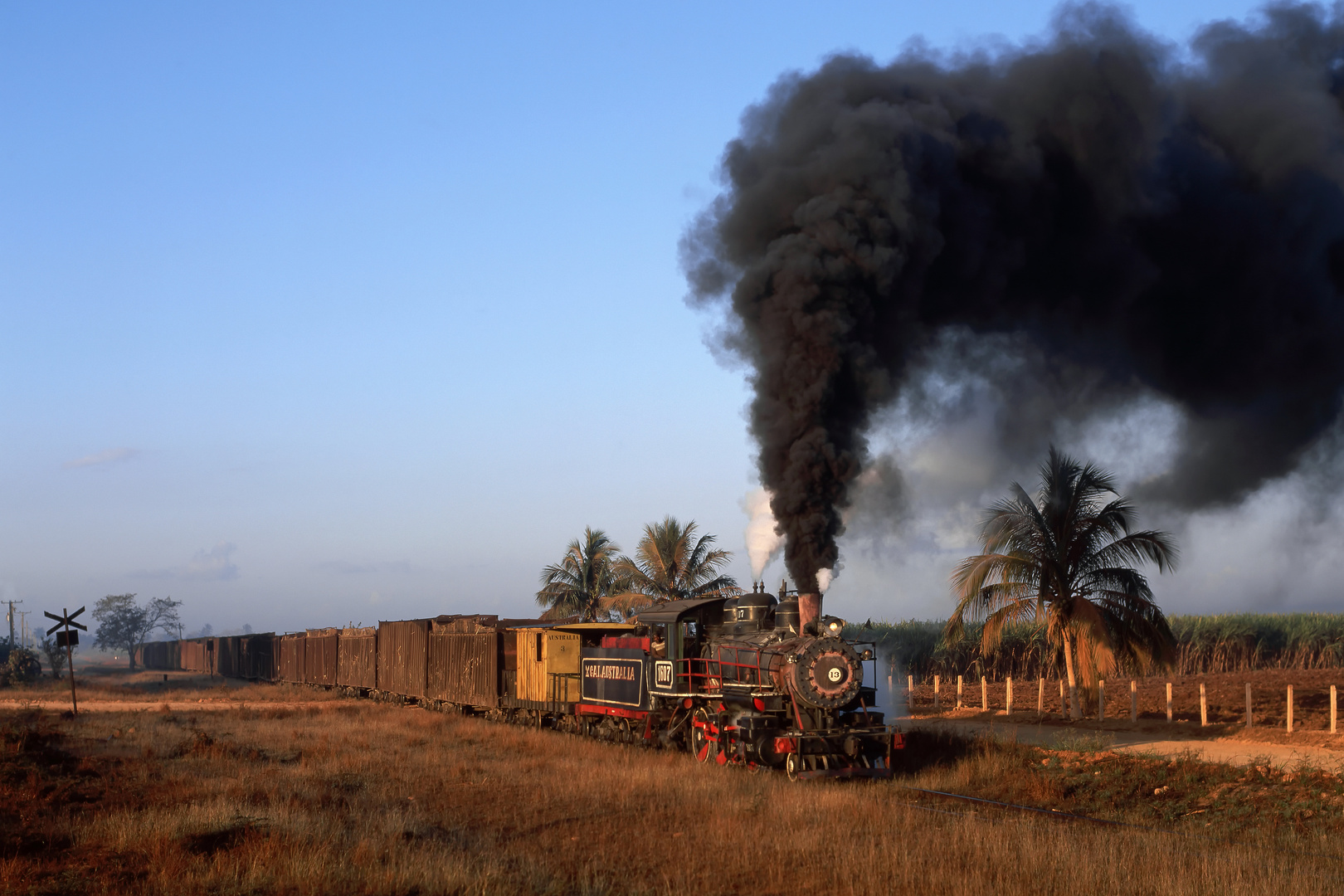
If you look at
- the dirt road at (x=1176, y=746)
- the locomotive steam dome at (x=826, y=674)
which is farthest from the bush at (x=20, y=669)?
the locomotive steam dome at (x=826, y=674)

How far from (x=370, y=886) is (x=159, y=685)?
51.7m

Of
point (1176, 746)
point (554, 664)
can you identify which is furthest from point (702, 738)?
point (1176, 746)

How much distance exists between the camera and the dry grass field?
368 inches

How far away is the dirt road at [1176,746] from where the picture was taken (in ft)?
53.0

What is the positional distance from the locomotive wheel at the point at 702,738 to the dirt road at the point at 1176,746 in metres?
4.39

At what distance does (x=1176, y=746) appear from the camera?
19.4m

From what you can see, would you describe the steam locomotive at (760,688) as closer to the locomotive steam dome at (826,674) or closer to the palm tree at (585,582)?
the locomotive steam dome at (826,674)

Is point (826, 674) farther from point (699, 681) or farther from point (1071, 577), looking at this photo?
point (1071, 577)

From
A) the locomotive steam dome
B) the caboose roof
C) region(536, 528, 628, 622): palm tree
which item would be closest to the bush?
region(536, 528, 628, 622): palm tree

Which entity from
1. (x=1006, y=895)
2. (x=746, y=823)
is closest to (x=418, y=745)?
(x=746, y=823)

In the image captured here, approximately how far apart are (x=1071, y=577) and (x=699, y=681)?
10307 mm

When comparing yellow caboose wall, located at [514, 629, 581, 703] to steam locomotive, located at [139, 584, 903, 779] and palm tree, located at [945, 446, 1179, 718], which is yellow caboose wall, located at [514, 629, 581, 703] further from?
palm tree, located at [945, 446, 1179, 718]

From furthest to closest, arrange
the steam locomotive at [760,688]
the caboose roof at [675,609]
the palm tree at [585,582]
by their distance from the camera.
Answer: the palm tree at [585,582] < the caboose roof at [675,609] < the steam locomotive at [760,688]

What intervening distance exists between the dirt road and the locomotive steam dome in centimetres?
439
